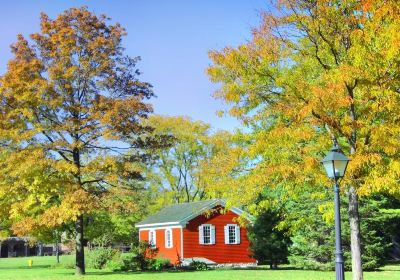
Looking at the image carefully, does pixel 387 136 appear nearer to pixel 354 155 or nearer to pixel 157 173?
pixel 354 155

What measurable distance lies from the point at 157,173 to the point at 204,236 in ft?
94.9

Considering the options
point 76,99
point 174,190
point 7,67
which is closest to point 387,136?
point 76,99

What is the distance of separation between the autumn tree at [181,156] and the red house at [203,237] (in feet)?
77.5

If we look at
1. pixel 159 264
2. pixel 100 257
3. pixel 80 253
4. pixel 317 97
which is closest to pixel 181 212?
pixel 100 257

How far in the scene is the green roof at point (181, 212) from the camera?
40.3 m

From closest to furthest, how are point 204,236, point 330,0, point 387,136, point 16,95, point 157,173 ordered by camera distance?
point 387,136, point 330,0, point 16,95, point 204,236, point 157,173

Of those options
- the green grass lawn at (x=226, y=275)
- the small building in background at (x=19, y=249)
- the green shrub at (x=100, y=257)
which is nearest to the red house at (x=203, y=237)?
the green shrub at (x=100, y=257)

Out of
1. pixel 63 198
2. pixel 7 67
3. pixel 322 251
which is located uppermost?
pixel 7 67

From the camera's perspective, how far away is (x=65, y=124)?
29359 millimetres

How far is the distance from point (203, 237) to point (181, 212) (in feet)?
10.7

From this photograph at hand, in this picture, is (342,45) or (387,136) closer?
(387,136)

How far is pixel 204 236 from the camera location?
41.7m

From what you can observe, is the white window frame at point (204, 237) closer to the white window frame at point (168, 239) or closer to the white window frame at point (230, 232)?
the white window frame at point (230, 232)

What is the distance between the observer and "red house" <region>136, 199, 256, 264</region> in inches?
1604
